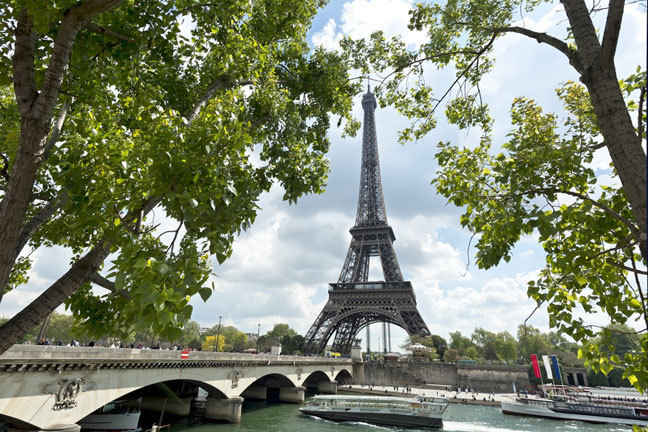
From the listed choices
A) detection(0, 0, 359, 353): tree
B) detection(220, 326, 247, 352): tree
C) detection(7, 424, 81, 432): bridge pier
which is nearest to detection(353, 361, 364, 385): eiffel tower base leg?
detection(220, 326, 247, 352): tree

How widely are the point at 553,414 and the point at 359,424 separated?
19107 mm

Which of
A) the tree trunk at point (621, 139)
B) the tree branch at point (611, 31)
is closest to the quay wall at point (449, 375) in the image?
the tree trunk at point (621, 139)

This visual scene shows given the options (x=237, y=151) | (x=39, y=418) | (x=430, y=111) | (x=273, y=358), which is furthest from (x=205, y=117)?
(x=273, y=358)

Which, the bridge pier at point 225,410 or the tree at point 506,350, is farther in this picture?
the tree at point 506,350

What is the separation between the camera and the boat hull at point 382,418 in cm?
2648

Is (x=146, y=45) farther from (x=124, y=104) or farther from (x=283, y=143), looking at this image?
(x=283, y=143)

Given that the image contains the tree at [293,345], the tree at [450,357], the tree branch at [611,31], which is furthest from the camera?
the tree at [293,345]

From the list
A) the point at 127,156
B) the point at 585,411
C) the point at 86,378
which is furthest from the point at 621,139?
the point at 585,411

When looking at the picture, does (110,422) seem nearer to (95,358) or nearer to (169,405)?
(95,358)

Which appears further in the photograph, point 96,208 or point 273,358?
point 273,358

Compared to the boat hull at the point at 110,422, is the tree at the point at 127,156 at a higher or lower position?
higher

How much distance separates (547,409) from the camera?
32250mm

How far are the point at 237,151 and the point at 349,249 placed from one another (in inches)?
2445

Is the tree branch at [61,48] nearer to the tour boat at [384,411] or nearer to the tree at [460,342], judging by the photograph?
the tour boat at [384,411]
